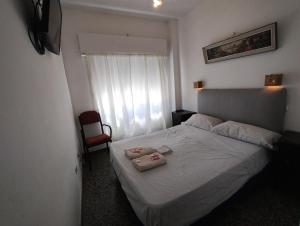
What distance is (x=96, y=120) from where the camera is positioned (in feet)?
10.8

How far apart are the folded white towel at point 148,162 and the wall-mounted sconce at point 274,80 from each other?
1.88 metres

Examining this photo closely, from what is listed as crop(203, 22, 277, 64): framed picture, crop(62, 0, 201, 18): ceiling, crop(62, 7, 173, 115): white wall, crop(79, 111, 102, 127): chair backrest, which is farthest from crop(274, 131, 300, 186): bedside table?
crop(62, 7, 173, 115): white wall

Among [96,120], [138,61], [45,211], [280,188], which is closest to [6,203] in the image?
[45,211]

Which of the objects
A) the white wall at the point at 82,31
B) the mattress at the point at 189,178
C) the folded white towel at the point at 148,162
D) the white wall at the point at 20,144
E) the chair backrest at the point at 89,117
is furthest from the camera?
the chair backrest at the point at 89,117

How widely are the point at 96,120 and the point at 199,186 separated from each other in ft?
8.44

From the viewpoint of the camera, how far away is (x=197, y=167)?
164 centimetres

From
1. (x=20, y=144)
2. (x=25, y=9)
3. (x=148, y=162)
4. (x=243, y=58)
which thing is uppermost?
(x=25, y=9)

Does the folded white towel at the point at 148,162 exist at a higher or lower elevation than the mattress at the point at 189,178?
higher

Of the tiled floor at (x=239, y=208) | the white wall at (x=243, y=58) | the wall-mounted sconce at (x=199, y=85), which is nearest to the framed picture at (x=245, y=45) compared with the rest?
the white wall at (x=243, y=58)

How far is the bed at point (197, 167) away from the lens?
4.17 ft

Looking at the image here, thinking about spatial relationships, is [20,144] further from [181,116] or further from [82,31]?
[181,116]

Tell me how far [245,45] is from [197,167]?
2.14m

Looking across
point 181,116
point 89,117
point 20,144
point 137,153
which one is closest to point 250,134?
point 137,153

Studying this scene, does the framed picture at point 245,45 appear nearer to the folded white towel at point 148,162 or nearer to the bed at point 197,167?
the bed at point 197,167
